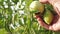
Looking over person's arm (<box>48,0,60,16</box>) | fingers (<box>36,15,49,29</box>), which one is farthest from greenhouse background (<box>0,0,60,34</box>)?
person's arm (<box>48,0,60,16</box>)

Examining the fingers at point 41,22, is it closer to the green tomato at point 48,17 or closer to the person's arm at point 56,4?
the green tomato at point 48,17

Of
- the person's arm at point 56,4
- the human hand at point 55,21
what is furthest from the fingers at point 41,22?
the person's arm at point 56,4

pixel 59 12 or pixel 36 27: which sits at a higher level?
pixel 59 12

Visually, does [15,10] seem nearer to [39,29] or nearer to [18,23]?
[18,23]

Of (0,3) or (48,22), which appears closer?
(48,22)

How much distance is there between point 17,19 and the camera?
1.85m

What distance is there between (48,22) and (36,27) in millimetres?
106

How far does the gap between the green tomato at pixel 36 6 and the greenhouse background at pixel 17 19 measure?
0.10 ft

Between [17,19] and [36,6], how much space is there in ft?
0.57

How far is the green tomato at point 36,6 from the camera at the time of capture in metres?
1.79

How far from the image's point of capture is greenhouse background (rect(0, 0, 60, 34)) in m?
1.79

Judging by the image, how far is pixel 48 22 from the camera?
1.84 meters

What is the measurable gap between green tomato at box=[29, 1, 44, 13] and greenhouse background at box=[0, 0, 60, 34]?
3cm

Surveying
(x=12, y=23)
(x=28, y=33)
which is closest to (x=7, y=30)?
(x=12, y=23)
